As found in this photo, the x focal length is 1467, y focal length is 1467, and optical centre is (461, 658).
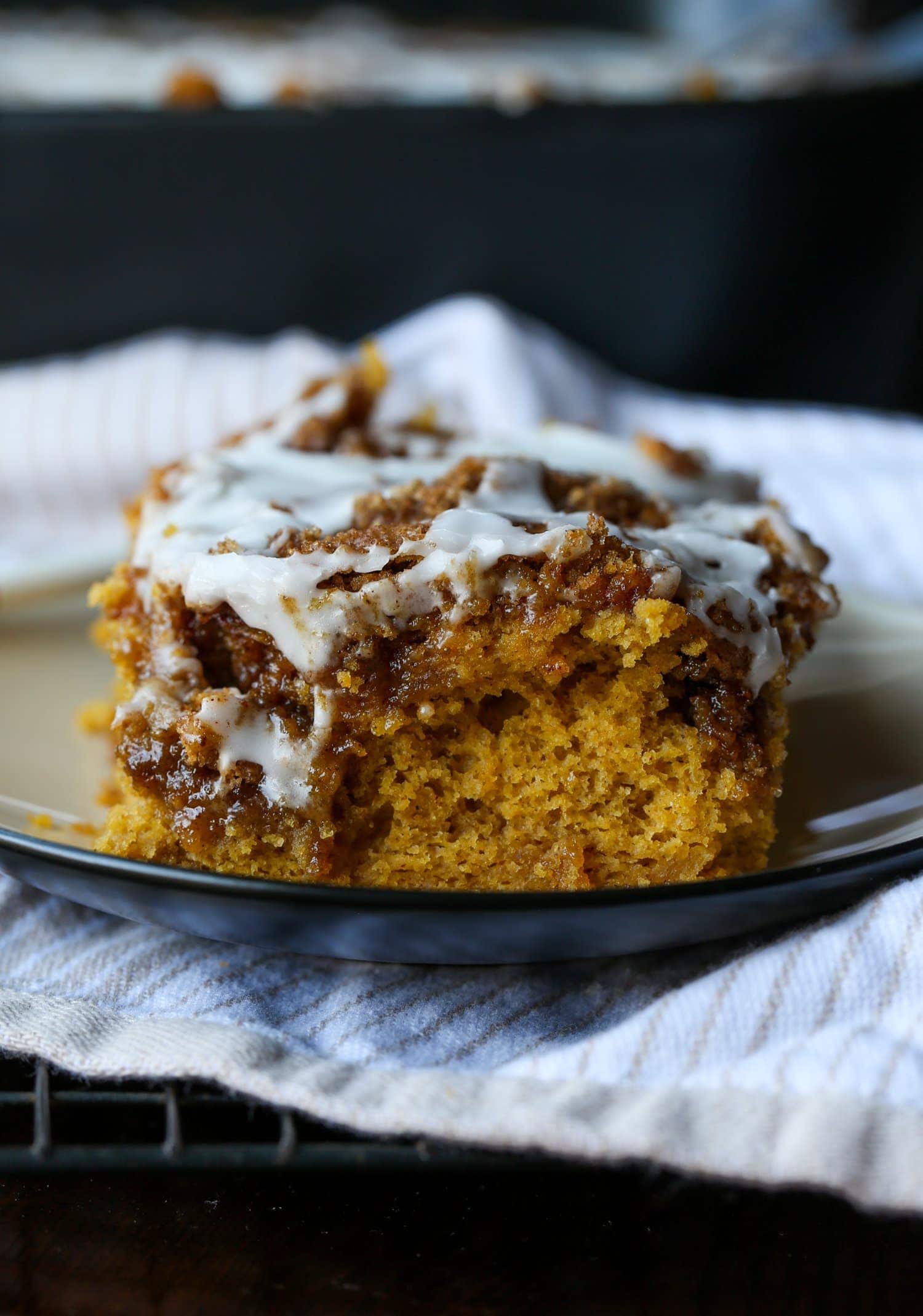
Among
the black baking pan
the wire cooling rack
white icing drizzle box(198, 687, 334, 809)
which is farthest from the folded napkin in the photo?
the black baking pan

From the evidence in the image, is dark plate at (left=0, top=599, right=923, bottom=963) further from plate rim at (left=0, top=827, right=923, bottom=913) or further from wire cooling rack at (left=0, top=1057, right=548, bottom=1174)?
wire cooling rack at (left=0, top=1057, right=548, bottom=1174)

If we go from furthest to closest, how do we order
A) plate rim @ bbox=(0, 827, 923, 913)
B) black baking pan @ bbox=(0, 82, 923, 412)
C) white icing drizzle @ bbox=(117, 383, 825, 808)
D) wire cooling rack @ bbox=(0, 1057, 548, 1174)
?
black baking pan @ bbox=(0, 82, 923, 412) < white icing drizzle @ bbox=(117, 383, 825, 808) < plate rim @ bbox=(0, 827, 923, 913) < wire cooling rack @ bbox=(0, 1057, 548, 1174)

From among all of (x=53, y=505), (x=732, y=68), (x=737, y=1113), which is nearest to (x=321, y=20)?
(x=732, y=68)

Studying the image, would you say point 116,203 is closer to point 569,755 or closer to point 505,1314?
point 569,755

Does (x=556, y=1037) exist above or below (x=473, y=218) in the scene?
below

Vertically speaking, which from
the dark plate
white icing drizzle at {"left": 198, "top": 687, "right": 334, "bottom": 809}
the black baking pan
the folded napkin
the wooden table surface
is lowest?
the wooden table surface

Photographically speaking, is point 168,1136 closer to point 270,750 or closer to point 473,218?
point 270,750

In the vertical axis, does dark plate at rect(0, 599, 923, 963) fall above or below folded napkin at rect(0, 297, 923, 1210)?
above

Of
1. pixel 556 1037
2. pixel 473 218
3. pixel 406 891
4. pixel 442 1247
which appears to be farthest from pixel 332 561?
pixel 473 218
